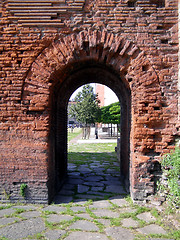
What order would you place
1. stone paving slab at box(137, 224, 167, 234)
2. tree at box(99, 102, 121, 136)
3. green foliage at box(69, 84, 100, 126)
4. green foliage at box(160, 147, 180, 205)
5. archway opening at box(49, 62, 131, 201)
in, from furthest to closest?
green foliage at box(69, 84, 100, 126), tree at box(99, 102, 121, 136), archway opening at box(49, 62, 131, 201), green foliage at box(160, 147, 180, 205), stone paving slab at box(137, 224, 167, 234)

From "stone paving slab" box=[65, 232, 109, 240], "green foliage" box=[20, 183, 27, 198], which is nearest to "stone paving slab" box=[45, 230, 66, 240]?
"stone paving slab" box=[65, 232, 109, 240]

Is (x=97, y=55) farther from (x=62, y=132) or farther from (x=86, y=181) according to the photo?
(x=86, y=181)

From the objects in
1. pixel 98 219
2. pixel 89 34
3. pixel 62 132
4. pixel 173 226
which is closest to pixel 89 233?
pixel 98 219

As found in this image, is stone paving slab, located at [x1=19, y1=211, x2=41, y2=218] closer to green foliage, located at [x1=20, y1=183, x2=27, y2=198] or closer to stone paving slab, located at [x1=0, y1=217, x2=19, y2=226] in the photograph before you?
stone paving slab, located at [x1=0, y1=217, x2=19, y2=226]

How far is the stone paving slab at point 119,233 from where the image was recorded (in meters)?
2.93

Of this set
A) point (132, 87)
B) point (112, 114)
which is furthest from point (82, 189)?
point (112, 114)

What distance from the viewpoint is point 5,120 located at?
13.7ft

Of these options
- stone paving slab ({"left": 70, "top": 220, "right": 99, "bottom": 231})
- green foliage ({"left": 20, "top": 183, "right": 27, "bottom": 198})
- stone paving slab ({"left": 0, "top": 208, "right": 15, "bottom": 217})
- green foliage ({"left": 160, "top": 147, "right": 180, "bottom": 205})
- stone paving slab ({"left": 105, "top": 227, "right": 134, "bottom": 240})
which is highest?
green foliage ({"left": 160, "top": 147, "right": 180, "bottom": 205})

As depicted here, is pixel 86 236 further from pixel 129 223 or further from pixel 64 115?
pixel 64 115

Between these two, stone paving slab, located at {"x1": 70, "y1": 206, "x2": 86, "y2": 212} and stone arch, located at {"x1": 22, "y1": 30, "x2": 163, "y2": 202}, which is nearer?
stone paving slab, located at {"x1": 70, "y1": 206, "x2": 86, "y2": 212}

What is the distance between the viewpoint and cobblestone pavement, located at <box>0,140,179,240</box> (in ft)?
9.84

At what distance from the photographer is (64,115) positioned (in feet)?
20.2

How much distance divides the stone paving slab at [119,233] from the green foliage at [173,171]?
105 centimetres

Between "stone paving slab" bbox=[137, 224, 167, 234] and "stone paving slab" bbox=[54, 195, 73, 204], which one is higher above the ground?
"stone paving slab" bbox=[137, 224, 167, 234]
